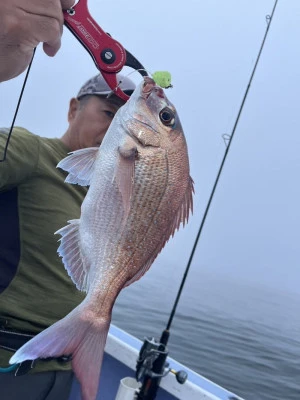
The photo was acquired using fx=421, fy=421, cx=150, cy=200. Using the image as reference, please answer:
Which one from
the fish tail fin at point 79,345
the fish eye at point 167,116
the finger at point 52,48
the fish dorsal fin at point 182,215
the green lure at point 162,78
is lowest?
the fish tail fin at point 79,345

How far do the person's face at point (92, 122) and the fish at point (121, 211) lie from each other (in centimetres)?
65

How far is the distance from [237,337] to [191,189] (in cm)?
802

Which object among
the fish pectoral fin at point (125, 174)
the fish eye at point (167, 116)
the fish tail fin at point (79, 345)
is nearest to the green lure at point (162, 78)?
the fish eye at point (167, 116)

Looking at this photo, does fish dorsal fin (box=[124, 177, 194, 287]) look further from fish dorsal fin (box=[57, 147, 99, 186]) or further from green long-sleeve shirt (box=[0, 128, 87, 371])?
green long-sleeve shirt (box=[0, 128, 87, 371])

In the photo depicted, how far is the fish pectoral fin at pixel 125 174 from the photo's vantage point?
114 cm

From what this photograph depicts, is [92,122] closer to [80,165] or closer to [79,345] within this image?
[80,165]

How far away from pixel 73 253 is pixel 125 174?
0.85 feet

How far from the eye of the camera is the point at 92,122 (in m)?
1.88

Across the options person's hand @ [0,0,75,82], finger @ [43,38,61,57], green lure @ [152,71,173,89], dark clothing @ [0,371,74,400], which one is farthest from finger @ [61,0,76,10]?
dark clothing @ [0,371,74,400]

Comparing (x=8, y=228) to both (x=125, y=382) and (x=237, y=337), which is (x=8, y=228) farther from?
(x=237, y=337)

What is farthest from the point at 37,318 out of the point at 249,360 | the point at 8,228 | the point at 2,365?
the point at 249,360

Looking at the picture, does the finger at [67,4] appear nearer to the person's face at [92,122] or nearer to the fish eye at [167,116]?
the fish eye at [167,116]

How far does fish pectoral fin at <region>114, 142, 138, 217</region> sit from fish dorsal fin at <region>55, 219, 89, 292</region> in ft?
0.49

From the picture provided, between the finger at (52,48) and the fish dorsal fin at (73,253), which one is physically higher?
the finger at (52,48)
